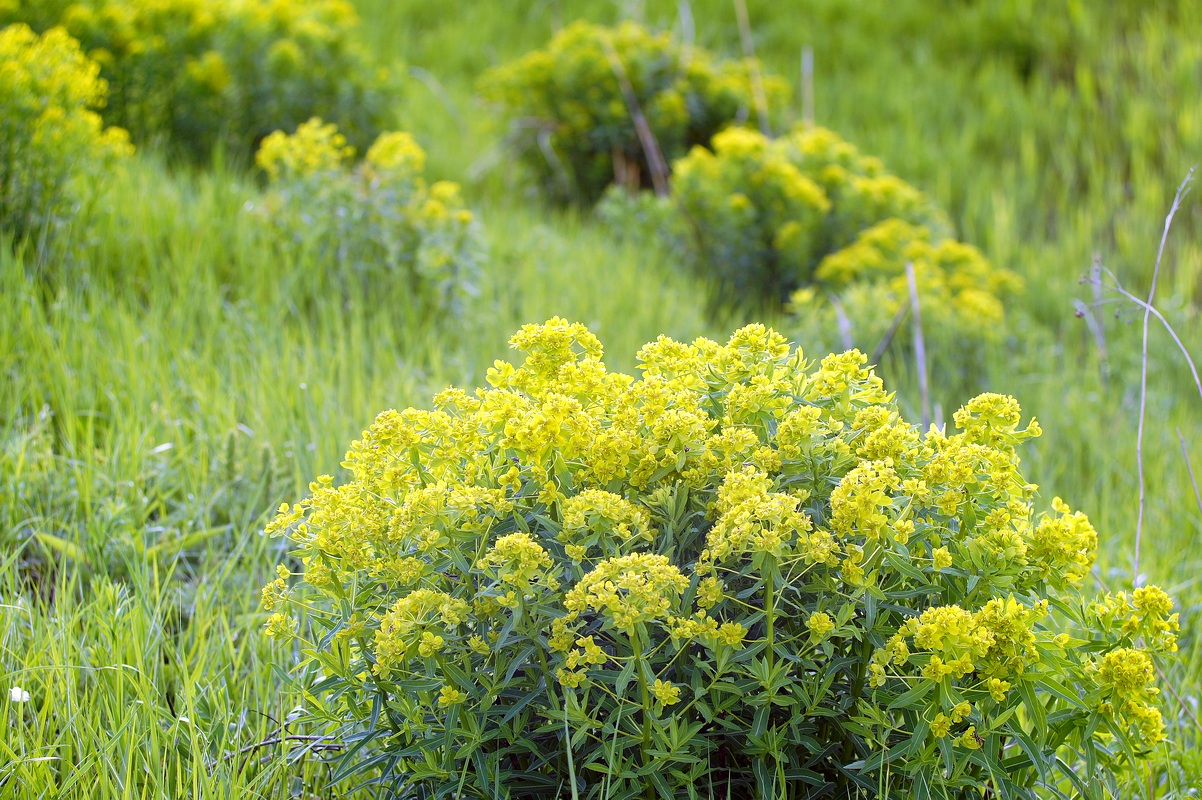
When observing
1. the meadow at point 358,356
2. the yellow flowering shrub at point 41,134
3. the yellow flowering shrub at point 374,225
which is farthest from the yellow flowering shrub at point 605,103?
the yellow flowering shrub at point 41,134

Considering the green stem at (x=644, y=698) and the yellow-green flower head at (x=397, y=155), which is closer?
the green stem at (x=644, y=698)

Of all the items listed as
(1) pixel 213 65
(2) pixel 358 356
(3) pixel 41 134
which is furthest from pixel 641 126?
(3) pixel 41 134

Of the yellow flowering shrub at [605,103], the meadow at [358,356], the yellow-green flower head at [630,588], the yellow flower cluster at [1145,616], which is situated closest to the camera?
the yellow-green flower head at [630,588]

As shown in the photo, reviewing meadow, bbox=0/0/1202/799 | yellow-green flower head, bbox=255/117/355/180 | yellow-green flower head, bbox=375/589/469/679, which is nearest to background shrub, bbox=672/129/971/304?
meadow, bbox=0/0/1202/799

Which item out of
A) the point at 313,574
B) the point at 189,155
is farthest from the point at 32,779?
the point at 189,155

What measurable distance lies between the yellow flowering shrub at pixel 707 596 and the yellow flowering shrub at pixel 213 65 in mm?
3764

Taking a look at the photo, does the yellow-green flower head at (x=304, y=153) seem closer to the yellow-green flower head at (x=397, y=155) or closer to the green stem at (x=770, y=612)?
the yellow-green flower head at (x=397, y=155)

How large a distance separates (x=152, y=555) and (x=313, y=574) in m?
1.03

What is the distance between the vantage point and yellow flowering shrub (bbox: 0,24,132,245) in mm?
3174

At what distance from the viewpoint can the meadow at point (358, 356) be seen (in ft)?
6.32

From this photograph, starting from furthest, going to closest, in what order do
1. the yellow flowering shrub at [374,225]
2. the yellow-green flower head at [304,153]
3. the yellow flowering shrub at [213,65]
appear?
the yellow flowering shrub at [213,65], the yellow-green flower head at [304,153], the yellow flowering shrub at [374,225]

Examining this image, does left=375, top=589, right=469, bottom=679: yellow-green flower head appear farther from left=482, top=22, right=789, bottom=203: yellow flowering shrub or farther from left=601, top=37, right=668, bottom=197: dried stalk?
left=482, top=22, right=789, bottom=203: yellow flowering shrub

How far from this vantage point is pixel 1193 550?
10.3 feet

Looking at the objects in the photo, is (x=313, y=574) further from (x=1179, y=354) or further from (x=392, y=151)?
(x=1179, y=354)
